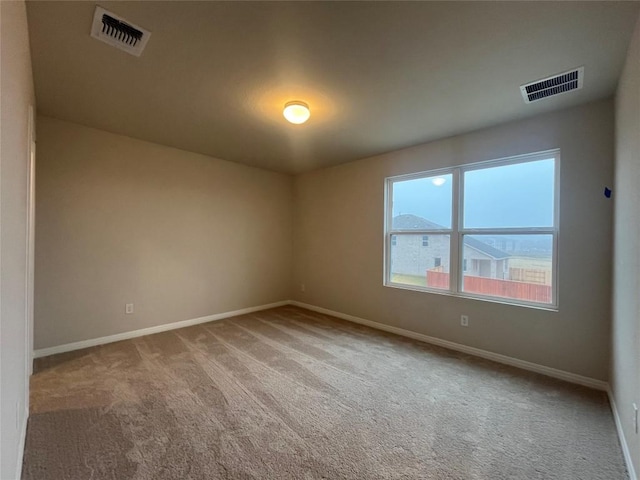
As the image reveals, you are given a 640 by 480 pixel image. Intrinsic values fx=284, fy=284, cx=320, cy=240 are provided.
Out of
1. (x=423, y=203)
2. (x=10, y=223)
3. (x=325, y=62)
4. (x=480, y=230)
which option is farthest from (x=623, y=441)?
(x=10, y=223)

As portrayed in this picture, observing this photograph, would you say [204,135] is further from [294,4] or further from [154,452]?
[154,452]

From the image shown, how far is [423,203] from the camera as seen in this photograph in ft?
12.5

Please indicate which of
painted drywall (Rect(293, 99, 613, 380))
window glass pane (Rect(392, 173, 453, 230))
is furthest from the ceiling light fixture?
window glass pane (Rect(392, 173, 453, 230))

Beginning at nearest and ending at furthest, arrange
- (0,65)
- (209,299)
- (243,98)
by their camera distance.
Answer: (0,65), (243,98), (209,299)

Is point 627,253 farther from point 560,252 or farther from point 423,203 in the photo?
point 423,203

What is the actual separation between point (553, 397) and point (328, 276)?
10.4 feet

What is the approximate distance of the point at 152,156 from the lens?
3.77 meters

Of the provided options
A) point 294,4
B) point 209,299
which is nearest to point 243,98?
point 294,4

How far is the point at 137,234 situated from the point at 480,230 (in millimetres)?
4220

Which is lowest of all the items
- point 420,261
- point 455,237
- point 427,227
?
point 420,261

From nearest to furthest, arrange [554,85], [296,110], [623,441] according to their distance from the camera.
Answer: [623,441]
[554,85]
[296,110]

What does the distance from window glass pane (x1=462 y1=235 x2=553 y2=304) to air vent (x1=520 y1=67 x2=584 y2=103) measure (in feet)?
4.33

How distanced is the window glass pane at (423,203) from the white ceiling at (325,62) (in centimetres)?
70

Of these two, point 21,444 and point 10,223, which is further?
point 21,444
